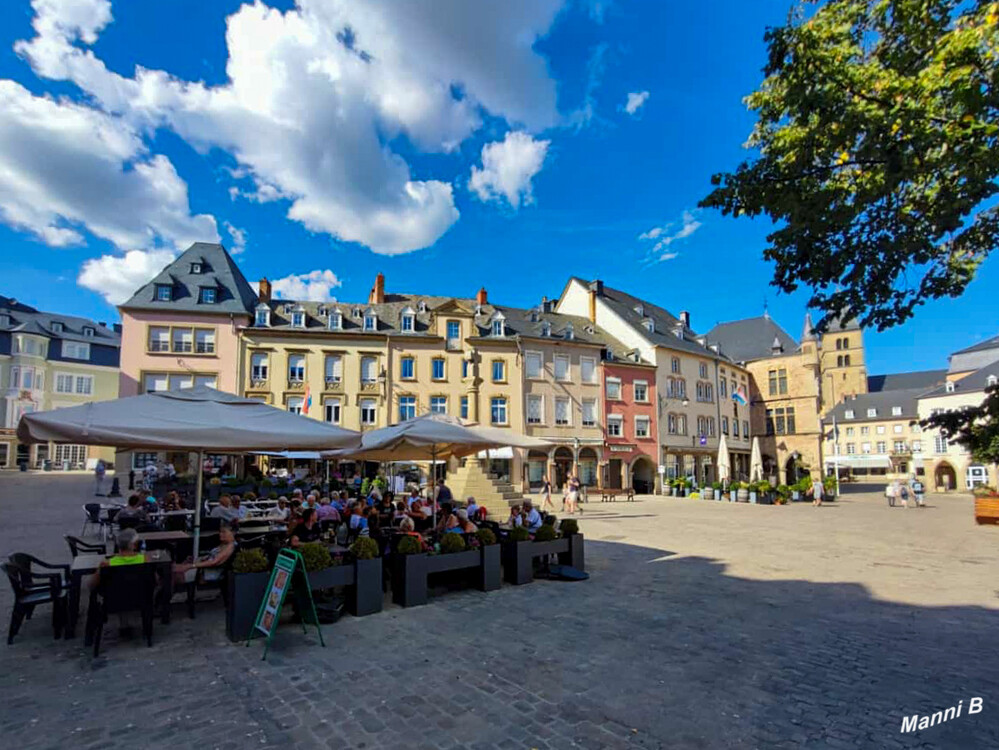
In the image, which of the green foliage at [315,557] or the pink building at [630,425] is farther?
the pink building at [630,425]

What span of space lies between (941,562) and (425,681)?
11821 millimetres

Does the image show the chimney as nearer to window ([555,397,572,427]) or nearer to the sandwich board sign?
window ([555,397,572,427])

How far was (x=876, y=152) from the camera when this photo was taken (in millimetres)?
5867

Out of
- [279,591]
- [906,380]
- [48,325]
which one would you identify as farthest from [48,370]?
[906,380]

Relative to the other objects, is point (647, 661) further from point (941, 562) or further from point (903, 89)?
point (941, 562)

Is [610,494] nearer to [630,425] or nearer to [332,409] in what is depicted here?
[630,425]

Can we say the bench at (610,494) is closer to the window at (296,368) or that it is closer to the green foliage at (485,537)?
the window at (296,368)

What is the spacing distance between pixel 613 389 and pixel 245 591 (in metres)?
35.0

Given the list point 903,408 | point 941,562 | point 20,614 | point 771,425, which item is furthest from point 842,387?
point 20,614

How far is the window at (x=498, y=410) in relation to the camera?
115ft

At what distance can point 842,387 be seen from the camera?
3268 inches

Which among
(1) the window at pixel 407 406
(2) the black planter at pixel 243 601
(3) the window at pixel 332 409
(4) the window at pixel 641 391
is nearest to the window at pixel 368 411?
(3) the window at pixel 332 409

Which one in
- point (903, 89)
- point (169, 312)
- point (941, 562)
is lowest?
point (941, 562)

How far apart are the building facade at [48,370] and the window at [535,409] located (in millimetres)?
41839
